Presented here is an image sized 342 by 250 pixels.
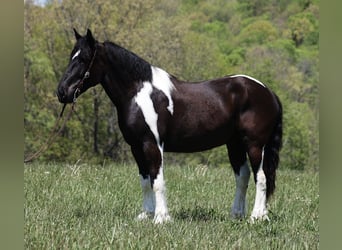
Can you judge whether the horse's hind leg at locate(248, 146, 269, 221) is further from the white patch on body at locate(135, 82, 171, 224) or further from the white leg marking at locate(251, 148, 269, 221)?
the white patch on body at locate(135, 82, 171, 224)

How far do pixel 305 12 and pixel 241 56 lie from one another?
5317mm

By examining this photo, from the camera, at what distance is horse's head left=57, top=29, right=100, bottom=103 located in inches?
210

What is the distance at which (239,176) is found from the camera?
5.94 m

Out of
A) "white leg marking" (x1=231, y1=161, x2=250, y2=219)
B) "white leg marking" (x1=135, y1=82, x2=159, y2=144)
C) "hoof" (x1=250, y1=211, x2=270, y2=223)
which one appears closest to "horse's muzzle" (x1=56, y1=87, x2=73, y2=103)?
"white leg marking" (x1=135, y1=82, x2=159, y2=144)

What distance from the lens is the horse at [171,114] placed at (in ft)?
17.6

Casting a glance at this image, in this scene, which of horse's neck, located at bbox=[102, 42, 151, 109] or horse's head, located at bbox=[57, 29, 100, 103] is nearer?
horse's head, located at bbox=[57, 29, 100, 103]

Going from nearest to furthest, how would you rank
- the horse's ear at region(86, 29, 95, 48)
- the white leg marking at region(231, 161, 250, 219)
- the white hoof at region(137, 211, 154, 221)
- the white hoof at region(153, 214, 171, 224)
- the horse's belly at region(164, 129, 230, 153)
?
the white hoof at region(153, 214, 171, 224) → the horse's ear at region(86, 29, 95, 48) → the white hoof at region(137, 211, 154, 221) → the horse's belly at region(164, 129, 230, 153) → the white leg marking at region(231, 161, 250, 219)

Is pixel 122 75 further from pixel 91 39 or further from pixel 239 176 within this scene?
pixel 239 176

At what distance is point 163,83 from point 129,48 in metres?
21.7

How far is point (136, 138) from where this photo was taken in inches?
212

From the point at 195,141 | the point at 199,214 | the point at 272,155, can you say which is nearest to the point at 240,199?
the point at 199,214
